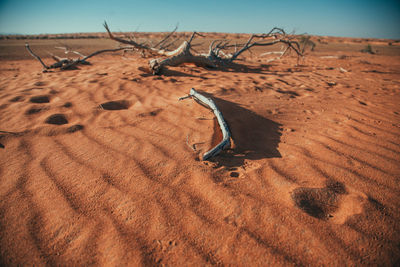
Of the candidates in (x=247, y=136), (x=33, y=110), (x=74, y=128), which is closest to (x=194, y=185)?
(x=247, y=136)

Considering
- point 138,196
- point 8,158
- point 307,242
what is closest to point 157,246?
point 138,196

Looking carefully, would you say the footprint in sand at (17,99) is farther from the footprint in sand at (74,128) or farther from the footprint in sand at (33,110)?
the footprint in sand at (74,128)

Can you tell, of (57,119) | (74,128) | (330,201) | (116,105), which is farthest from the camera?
(116,105)

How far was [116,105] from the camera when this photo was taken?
249 centimetres

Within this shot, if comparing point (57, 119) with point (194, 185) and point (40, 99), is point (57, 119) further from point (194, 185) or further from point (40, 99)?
point (194, 185)

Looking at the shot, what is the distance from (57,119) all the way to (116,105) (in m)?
0.65

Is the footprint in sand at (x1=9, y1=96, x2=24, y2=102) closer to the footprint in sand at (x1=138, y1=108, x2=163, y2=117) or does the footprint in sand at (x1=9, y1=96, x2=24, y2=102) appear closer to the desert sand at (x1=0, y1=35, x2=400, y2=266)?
the desert sand at (x1=0, y1=35, x2=400, y2=266)

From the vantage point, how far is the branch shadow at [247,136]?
1502 mm

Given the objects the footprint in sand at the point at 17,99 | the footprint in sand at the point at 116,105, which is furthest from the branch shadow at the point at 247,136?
the footprint in sand at the point at 17,99

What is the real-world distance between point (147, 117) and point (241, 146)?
1.10 meters

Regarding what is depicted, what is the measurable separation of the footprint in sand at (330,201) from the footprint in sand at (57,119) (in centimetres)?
233


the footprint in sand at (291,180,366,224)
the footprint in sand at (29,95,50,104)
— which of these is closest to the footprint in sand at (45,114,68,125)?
the footprint in sand at (29,95,50,104)

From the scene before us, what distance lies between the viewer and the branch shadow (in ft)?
4.93

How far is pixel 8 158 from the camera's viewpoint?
4.80ft
